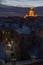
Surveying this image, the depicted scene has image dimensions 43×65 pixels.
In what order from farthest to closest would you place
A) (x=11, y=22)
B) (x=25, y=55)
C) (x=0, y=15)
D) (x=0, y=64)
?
(x=25, y=55)
(x=11, y=22)
(x=0, y=15)
(x=0, y=64)

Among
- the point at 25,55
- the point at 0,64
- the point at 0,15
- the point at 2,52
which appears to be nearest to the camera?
the point at 0,64

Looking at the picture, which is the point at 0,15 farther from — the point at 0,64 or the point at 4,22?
the point at 0,64

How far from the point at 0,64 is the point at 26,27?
1.17 meters

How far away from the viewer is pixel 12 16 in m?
2.96

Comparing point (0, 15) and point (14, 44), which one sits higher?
point (0, 15)

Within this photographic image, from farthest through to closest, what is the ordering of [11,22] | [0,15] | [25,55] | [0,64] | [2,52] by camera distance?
1. [25,55]
2. [11,22]
3. [2,52]
4. [0,15]
5. [0,64]

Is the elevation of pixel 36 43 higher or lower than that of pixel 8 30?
lower

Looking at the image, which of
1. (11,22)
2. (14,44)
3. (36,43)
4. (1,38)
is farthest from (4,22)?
(36,43)

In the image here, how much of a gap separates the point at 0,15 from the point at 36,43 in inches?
45.4

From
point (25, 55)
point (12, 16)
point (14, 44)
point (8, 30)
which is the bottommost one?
point (25, 55)

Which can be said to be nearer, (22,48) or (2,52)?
(2,52)

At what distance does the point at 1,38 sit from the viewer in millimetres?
3055

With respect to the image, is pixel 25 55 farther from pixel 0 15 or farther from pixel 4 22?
pixel 0 15

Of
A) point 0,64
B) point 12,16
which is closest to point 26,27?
point 12,16
